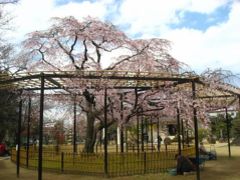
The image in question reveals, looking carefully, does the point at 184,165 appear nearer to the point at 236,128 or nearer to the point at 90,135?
the point at 90,135

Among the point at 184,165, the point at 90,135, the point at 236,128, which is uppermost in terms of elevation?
the point at 236,128

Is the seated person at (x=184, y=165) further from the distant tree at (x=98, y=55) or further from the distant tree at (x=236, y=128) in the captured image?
the distant tree at (x=236, y=128)

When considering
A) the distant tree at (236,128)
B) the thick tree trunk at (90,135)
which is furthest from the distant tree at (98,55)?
the distant tree at (236,128)

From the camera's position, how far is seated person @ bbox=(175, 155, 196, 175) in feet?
46.0

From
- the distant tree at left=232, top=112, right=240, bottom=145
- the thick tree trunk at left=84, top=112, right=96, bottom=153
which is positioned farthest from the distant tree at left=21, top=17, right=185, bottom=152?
the distant tree at left=232, top=112, right=240, bottom=145

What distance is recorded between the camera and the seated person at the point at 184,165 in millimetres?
14023

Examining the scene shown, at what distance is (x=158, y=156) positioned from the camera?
1493cm

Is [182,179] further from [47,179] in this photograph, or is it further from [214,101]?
[214,101]

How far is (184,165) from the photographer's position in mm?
14133

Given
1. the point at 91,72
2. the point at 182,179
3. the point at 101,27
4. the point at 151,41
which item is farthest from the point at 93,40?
the point at 182,179

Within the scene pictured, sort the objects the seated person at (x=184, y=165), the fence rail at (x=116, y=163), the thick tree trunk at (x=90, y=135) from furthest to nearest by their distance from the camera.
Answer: the thick tree trunk at (x=90, y=135)
the fence rail at (x=116, y=163)
the seated person at (x=184, y=165)

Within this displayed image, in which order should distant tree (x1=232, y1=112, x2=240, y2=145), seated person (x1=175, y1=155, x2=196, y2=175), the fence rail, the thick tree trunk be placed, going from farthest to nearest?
distant tree (x1=232, y1=112, x2=240, y2=145) → the thick tree trunk → the fence rail → seated person (x1=175, y1=155, x2=196, y2=175)

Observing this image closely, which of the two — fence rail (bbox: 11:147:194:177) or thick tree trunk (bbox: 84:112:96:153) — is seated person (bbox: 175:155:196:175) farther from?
thick tree trunk (bbox: 84:112:96:153)

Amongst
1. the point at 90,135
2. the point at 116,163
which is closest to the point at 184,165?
the point at 116,163
